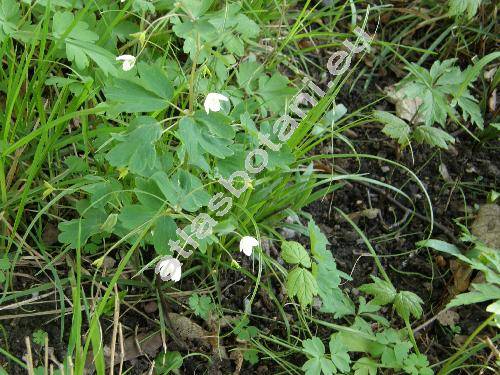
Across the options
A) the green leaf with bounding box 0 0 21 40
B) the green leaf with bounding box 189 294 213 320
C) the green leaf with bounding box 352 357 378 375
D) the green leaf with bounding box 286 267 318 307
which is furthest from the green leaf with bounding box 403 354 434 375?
the green leaf with bounding box 0 0 21 40

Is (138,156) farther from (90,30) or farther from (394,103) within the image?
(394,103)

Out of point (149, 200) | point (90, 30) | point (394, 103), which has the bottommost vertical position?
point (394, 103)

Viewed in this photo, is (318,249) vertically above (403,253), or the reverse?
(318,249)

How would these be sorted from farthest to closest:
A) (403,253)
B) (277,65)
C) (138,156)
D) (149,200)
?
(277,65) < (403,253) < (149,200) < (138,156)

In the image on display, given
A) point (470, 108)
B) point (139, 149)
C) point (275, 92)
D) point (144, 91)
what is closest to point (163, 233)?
point (139, 149)

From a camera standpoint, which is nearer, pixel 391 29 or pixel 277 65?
pixel 277 65

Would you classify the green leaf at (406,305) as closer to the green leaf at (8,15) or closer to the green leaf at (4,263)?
the green leaf at (4,263)

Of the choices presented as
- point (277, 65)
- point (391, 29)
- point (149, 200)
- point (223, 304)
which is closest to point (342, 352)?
point (223, 304)

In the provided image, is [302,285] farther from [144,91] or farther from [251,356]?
[144,91]
